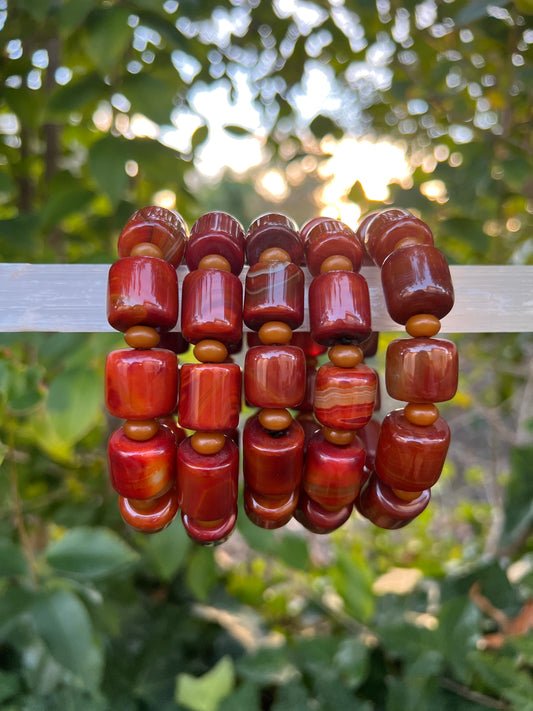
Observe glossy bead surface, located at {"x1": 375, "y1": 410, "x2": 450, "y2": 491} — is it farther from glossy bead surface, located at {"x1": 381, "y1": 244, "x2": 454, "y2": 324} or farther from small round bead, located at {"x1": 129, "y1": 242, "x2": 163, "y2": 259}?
small round bead, located at {"x1": 129, "y1": 242, "x2": 163, "y2": 259}

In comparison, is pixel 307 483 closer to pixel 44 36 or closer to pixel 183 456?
pixel 183 456

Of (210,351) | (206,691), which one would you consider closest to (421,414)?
(210,351)

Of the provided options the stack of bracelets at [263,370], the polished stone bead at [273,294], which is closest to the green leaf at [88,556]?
the stack of bracelets at [263,370]

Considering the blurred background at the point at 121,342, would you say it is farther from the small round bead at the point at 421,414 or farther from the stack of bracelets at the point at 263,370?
the small round bead at the point at 421,414

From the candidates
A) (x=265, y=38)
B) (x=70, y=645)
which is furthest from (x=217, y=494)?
(x=265, y=38)

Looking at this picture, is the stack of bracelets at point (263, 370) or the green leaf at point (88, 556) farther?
the green leaf at point (88, 556)

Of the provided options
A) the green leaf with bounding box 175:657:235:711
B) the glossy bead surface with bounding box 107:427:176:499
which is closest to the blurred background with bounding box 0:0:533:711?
the green leaf with bounding box 175:657:235:711
